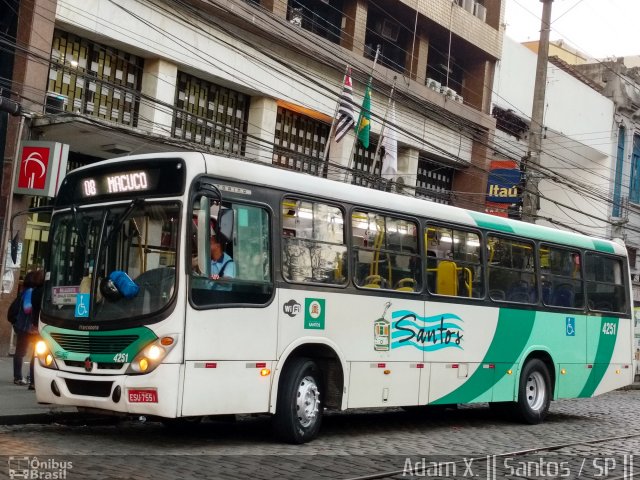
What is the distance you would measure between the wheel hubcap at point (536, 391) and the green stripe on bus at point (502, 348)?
69 centimetres

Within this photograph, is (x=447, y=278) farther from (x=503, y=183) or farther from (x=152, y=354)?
(x=503, y=183)

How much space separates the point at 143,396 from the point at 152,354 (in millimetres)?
420

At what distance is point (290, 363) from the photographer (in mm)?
10023

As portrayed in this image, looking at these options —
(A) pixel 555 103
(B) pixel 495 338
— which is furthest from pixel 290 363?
(A) pixel 555 103

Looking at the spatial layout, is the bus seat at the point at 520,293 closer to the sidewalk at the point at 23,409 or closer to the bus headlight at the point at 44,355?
the sidewalk at the point at 23,409

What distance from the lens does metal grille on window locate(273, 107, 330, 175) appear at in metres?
23.5

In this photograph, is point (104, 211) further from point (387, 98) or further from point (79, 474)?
point (387, 98)

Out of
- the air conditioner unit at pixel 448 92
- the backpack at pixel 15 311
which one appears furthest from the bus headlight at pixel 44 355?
the air conditioner unit at pixel 448 92

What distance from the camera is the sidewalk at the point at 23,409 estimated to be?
33.8 feet

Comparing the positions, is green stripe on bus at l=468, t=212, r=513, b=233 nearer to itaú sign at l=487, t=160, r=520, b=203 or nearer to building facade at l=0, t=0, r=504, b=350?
building facade at l=0, t=0, r=504, b=350

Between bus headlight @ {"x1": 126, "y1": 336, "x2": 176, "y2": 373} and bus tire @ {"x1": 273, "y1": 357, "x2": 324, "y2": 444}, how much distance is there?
1.67 m

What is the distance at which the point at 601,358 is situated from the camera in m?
15.2

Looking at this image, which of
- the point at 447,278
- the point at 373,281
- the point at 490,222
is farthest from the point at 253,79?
the point at 373,281

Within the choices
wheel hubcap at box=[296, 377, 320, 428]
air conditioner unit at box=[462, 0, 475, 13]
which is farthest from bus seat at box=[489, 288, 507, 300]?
air conditioner unit at box=[462, 0, 475, 13]
